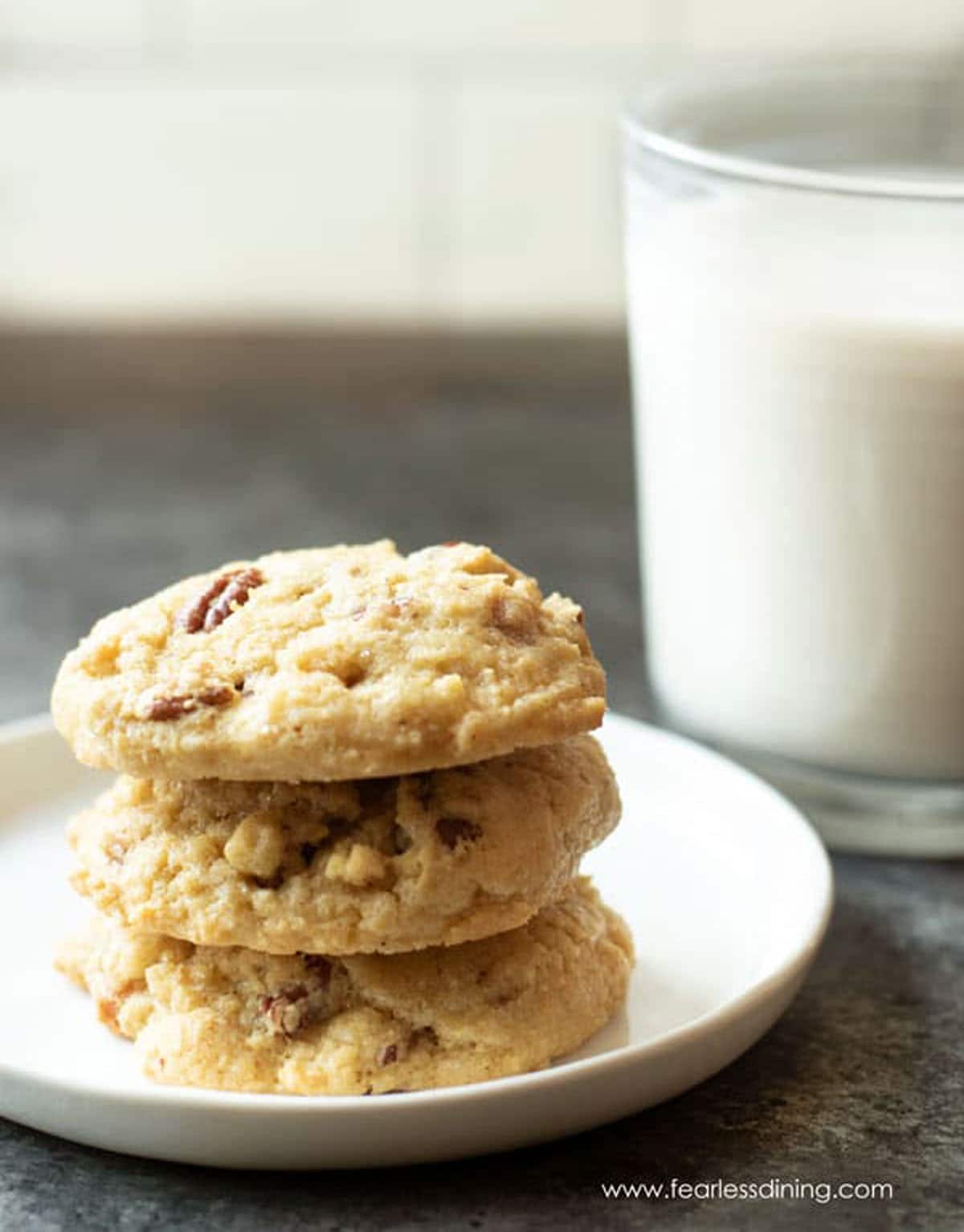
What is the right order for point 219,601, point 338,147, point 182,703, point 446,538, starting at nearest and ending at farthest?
point 182,703
point 219,601
point 446,538
point 338,147

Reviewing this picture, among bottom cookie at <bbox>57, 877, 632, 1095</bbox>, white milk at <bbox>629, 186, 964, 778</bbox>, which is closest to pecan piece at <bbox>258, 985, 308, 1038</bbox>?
bottom cookie at <bbox>57, 877, 632, 1095</bbox>

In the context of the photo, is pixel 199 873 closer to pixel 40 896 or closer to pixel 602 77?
pixel 40 896

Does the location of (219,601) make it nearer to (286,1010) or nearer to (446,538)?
(286,1010)

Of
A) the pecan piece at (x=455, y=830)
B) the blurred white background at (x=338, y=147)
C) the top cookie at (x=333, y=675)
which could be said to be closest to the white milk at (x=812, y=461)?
the top cookie at (x=333, y=675)

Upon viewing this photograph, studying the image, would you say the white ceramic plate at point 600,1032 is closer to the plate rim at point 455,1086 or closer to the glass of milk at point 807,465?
the plate rim at point 455,1086

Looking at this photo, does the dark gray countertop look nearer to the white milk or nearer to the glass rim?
the white milk

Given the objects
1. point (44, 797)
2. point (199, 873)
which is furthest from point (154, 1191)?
point (44, 797)

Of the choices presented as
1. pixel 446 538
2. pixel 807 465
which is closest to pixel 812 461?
pixel 807 465
